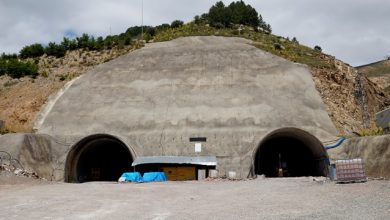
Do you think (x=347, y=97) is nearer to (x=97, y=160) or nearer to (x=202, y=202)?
(x=97, y=160)

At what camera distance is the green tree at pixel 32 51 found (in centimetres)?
4612

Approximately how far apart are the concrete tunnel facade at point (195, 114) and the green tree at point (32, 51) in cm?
1106

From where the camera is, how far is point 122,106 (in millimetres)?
33281

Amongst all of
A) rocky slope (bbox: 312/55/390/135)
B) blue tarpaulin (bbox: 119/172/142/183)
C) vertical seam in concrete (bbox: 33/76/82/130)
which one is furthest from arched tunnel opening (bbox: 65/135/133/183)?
rocky slope (bbox: 312/55/390/135)

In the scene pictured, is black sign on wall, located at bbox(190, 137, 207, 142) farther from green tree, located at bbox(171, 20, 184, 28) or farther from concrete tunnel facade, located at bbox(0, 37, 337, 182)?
green tree, located at bbox(171, 20, 184, 28)

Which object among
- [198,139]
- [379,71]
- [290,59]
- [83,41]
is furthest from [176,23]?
[379,71]

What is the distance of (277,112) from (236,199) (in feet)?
49.5

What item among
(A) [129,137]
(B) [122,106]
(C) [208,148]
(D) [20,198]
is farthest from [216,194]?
(B) [122,106]

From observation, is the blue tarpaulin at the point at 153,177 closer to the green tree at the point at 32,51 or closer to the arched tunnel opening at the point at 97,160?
the arched tunnel opening at the point at 97,160

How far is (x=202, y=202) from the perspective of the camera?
55.4ft

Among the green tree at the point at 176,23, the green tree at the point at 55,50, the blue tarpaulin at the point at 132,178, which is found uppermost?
the green tree at the point at 176,23

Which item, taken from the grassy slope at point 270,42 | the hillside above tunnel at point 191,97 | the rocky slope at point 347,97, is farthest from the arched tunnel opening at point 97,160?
the rocky slope at point 347,97

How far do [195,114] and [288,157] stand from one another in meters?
8.84

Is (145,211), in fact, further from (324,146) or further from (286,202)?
(324,146)
